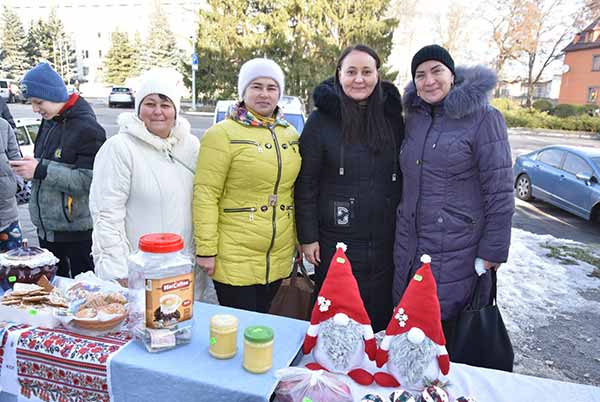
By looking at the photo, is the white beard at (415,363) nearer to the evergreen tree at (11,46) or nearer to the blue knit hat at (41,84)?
the blue knit hat at (41,84)

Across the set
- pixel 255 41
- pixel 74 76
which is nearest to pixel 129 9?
pixel 74 76

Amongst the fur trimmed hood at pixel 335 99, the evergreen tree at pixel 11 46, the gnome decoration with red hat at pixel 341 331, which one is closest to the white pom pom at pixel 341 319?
the gnome decoration with red hat at pixel 341 331

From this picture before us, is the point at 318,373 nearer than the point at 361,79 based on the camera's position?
Yes

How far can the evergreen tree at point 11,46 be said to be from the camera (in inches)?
1622

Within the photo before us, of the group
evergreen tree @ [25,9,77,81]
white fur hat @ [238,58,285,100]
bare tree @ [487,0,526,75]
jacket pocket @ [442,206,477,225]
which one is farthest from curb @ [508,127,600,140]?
evergreen tree @ [25,9,77,81]

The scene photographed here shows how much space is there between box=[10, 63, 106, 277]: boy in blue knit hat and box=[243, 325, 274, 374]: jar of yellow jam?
1.82 meters

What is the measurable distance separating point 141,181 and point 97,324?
842mm

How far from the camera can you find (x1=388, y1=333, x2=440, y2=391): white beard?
1422 millimetres

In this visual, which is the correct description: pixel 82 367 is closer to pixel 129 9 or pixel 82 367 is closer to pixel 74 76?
pixel 74 76

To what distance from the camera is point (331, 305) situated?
1.53 metres

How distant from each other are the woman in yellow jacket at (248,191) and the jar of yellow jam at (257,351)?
3.29ft

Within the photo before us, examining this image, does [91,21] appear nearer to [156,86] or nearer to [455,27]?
[455,27]

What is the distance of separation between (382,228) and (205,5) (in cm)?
2822

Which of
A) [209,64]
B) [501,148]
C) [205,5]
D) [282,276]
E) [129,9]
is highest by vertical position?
[129,9]
